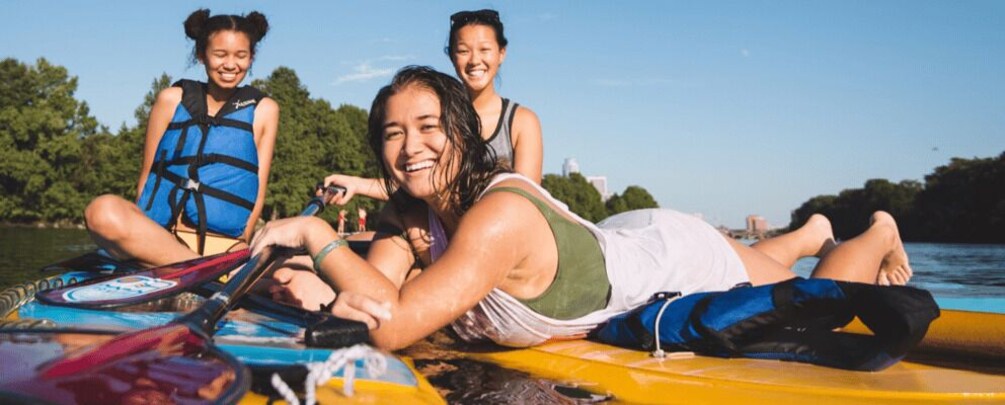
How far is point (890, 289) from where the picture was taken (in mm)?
2359

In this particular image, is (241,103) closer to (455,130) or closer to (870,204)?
(455,130)

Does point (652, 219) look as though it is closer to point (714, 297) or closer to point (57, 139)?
point (714, 297)

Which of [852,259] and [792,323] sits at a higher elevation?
[852,259]

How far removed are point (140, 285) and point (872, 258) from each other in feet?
9.85

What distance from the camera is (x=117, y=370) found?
4.37 feet

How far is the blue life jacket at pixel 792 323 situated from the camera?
7.72 ft

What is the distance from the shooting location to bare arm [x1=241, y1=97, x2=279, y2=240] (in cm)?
473

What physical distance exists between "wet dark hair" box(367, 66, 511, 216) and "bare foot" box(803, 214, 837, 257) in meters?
1.93

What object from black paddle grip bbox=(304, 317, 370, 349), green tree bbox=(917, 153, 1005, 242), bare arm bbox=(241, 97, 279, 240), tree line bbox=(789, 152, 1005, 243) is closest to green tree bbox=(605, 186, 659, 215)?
tree line bbox=(789, 152, 1005, 243)

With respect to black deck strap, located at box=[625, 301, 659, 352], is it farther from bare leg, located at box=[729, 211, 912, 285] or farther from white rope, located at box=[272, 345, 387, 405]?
white rope, located at box=[272, 345, 387, 405]

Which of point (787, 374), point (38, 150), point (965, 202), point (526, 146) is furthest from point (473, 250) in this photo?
point (965, 202)

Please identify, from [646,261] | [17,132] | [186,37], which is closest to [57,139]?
[17,132]

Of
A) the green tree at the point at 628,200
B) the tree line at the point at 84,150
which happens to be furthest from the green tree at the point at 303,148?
the green tree at the point at 628,200

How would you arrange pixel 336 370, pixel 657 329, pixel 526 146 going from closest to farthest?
pixel 336 370 → pixel 657 329 → pixel 526 146
